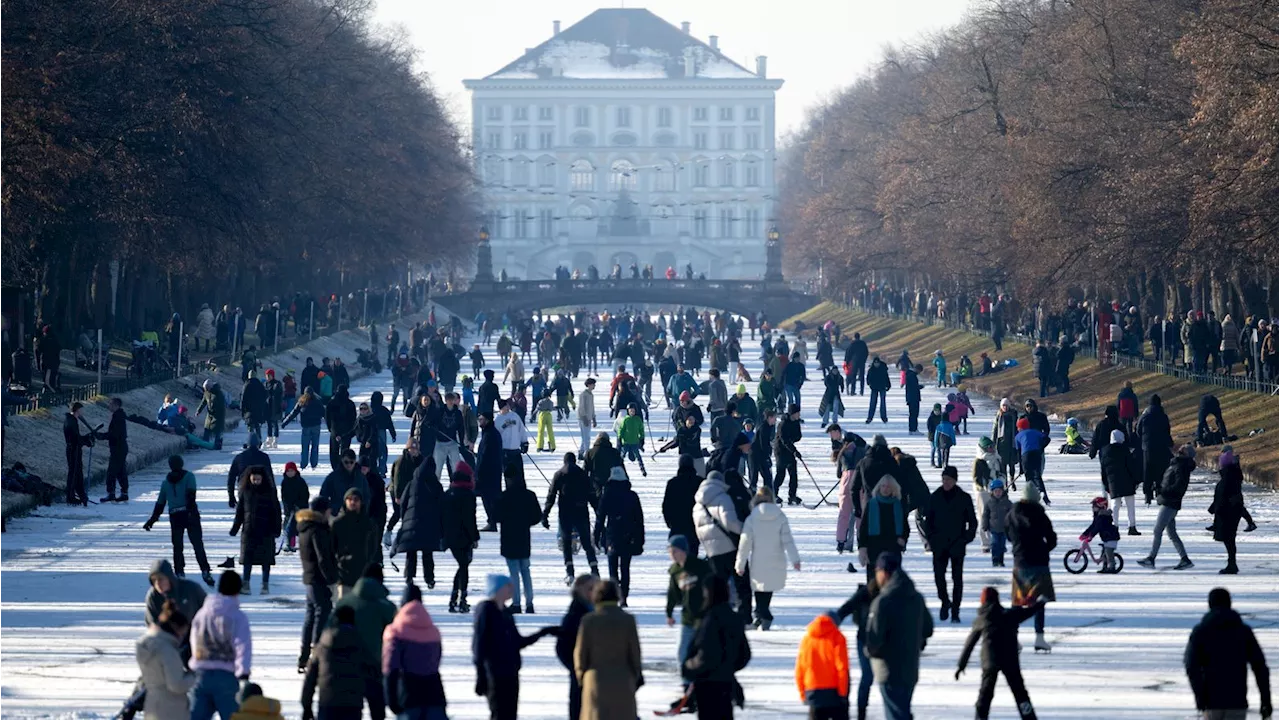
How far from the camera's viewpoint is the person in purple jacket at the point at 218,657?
489 inches

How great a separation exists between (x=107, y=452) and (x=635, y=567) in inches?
546

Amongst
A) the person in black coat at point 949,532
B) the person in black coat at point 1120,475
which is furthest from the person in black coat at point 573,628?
the person in black coat at point 1120,475

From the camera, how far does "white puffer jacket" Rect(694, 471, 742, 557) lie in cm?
1775

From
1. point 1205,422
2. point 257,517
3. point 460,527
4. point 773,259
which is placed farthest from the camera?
point 773,259

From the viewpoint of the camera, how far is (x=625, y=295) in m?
104

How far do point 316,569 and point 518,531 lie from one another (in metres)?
2.40

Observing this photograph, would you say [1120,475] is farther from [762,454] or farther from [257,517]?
[257,517]

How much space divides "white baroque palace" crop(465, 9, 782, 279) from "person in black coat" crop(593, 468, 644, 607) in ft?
464

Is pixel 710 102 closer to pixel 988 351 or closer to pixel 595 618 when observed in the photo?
pixel 988 351

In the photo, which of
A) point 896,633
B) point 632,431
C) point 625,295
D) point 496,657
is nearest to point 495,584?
point 496,657

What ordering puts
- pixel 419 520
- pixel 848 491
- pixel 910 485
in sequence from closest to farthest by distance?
pixel 419 520
pixel 910 485
pixel 848 491

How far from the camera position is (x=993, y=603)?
45.5 ft

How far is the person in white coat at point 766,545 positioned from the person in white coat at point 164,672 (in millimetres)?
5841

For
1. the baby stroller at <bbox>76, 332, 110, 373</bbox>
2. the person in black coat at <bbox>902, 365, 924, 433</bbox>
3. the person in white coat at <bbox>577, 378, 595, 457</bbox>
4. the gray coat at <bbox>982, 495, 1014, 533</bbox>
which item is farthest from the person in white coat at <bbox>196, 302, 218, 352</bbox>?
the gray coat at <bbox>982, 495, 1014, 533</bbox>
